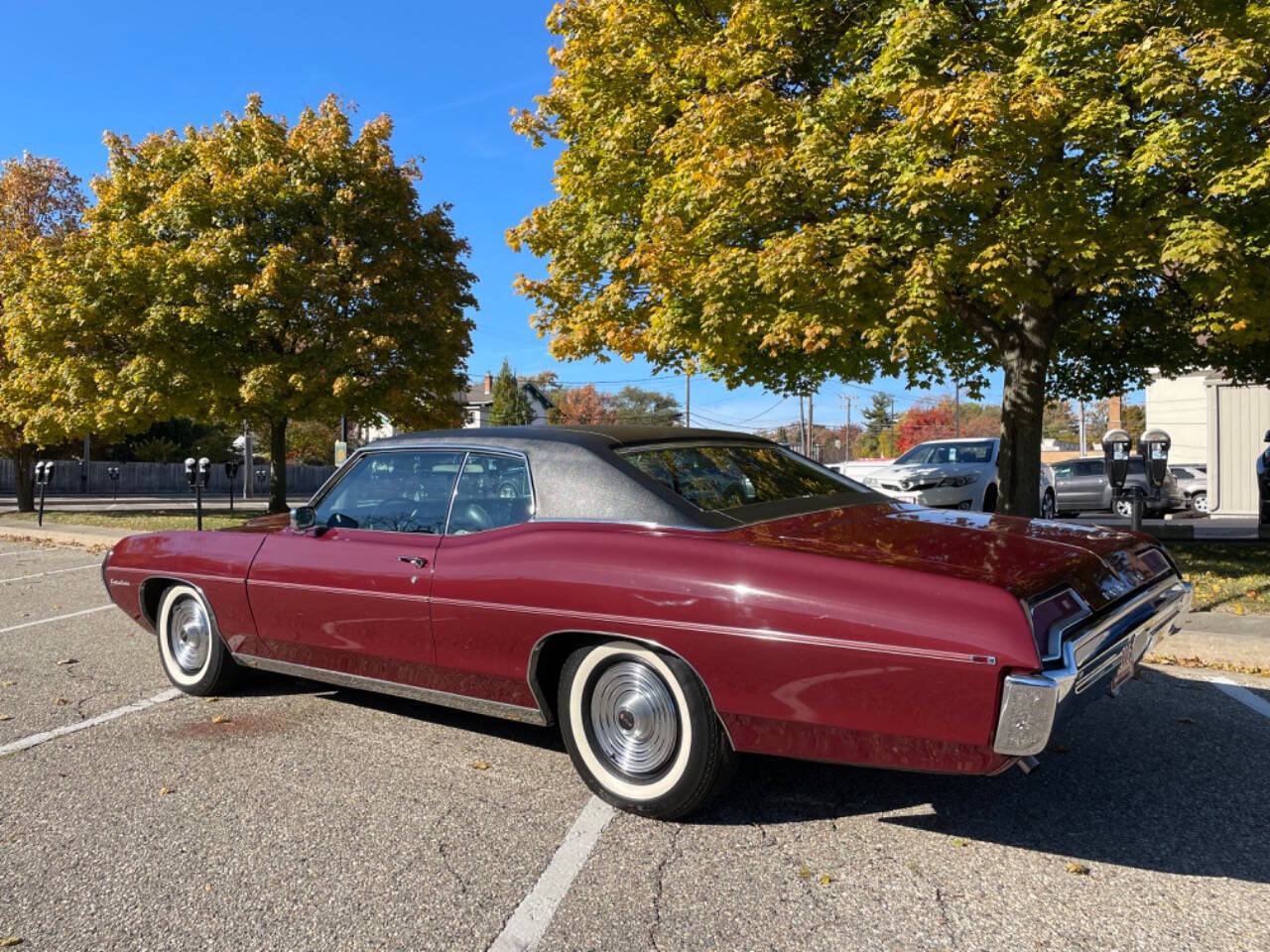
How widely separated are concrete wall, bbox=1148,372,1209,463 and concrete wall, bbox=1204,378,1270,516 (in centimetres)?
708

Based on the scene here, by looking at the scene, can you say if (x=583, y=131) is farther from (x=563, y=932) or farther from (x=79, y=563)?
(x=563, y=932)

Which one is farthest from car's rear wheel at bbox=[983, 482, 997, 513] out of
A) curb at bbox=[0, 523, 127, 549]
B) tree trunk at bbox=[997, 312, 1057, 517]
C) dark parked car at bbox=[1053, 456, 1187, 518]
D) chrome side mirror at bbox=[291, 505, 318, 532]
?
curb at bbox=[0, 523, 127, 549]

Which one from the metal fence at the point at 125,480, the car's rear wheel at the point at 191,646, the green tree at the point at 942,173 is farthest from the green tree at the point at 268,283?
the metal fence at the point at 125,480

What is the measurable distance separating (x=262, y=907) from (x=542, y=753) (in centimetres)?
143

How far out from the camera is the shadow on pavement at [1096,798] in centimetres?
282

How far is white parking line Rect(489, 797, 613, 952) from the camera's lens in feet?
7.63

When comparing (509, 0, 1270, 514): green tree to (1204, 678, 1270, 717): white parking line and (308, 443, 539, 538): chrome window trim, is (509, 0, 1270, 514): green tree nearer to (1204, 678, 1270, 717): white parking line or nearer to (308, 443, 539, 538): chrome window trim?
(1204, 678, 1270, 717): white parking line

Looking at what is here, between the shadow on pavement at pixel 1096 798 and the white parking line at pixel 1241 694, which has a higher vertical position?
the white parking line at pixel 1241 694

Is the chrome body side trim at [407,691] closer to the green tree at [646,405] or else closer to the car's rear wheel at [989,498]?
the car's rear wheel at [989,498]

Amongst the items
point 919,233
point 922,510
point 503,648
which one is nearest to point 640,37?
point 919,233

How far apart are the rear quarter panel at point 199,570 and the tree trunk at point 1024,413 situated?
8.65 metres

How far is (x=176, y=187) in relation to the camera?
15.9 meters

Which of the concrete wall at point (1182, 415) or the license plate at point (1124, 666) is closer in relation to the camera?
the license plate at point (1124, 666)

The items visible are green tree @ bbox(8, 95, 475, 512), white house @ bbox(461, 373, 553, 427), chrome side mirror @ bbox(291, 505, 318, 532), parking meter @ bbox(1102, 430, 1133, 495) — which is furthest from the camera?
white house @ bbox(461, 373, 553, 427)
